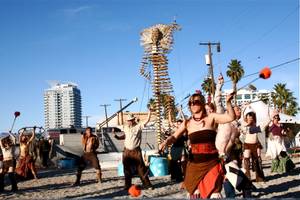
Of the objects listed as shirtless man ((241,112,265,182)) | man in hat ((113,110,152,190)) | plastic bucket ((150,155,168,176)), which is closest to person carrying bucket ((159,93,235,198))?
shirtless man ((241,112,265,182))

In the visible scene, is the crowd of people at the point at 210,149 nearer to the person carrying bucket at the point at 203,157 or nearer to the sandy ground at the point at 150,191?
the person carrying bucket at the point at 203,157

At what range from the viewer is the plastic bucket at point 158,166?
49.1 ft

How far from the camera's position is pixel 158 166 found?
14992 millimetres

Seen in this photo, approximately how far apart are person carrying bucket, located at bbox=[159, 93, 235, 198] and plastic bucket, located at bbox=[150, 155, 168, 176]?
31.4 feet

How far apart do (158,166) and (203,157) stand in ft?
32.0

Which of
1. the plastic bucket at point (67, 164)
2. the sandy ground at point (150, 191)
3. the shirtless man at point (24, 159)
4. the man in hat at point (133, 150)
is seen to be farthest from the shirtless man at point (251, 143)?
the plastic bucket at point (67, 164)

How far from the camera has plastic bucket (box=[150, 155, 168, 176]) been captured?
589 inches

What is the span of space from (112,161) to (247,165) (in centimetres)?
1376

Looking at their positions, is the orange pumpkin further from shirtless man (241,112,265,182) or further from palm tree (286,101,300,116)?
palm tree (286,101,300,116)

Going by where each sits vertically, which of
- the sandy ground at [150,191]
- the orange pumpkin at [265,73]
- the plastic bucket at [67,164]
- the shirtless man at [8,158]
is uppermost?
the orange pumpkin at [265,73]

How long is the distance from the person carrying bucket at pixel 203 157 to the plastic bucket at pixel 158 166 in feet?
31.4

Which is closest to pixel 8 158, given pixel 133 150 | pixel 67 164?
pixel 133 150

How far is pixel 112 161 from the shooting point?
23219mm

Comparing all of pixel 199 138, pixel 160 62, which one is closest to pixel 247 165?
pixel 199 138
